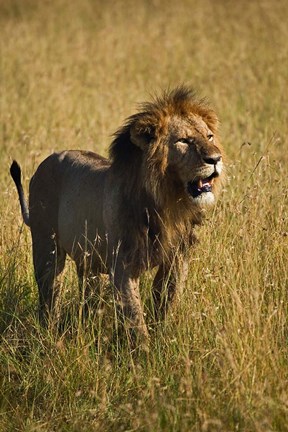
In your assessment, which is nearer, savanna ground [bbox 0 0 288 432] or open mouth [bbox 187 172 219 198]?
savanna ground [bbox 0 0 288 432]

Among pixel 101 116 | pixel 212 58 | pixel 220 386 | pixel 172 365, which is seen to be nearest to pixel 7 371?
pixel 172 365

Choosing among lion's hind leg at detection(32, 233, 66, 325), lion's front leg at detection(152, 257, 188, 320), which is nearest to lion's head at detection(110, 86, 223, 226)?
lion's front leg at detection(152, 257, 188, 320)

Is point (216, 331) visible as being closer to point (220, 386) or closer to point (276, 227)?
point (220, 386)

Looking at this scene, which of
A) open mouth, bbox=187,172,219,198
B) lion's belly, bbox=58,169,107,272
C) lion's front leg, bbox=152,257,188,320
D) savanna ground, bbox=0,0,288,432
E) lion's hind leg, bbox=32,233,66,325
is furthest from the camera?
lion's hind leg, bbox=32,233,66,325

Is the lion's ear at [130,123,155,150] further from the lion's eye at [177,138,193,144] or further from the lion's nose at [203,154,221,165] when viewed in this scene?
the lion's nose at [203,154,221,165]

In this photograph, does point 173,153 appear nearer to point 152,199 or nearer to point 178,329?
point 152,199

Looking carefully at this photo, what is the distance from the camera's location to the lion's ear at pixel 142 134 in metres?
5.11

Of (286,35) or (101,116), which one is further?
(286,35)

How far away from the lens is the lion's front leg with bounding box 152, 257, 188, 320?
17.2 ft

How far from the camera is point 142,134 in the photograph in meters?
5.13

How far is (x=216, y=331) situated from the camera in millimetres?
4785

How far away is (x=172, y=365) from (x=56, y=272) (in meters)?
1.33

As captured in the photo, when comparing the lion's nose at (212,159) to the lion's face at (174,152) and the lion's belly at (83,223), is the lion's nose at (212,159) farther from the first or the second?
the lion's belly at (83,223)

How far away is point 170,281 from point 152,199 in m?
0.51
